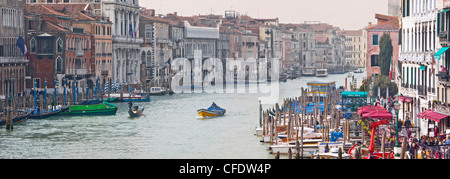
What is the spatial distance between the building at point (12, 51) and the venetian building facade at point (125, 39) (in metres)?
10.5

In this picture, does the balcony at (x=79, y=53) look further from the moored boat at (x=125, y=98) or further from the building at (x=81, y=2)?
the building at (x=81, y=2)

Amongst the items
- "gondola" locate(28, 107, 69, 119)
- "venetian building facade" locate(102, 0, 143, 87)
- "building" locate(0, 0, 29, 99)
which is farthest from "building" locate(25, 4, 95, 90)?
"gondola" locate(28, 107, 69, 119)

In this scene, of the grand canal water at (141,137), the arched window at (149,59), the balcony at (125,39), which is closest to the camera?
the grand canal water at (141,137)

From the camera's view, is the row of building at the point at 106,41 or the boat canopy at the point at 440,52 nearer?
the boat canopy at the point at 440,52

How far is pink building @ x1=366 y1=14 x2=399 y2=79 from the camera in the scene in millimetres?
34781

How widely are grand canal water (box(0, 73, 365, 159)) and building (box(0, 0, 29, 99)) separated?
13.2 ft

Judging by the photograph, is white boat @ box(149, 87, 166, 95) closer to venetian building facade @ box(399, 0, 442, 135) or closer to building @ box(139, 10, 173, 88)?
building @ box(139, 10, 173, 88)

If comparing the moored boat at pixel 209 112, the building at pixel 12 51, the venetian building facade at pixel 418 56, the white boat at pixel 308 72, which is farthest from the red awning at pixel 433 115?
the white boat at pixel 308 72

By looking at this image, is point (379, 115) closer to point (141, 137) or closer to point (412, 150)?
point (412, 150)

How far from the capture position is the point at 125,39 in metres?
45.3

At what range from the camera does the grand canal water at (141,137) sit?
17.9 metres

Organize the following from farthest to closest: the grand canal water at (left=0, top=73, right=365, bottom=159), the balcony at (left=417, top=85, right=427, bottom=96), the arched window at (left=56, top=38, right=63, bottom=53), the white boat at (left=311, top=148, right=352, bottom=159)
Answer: the arched window at (left=56, top=38, right=63, bottom=53) < the grand canal water at (left=0, top=73, right=365, bottom=159) < the balcony at (left=417, top=85, right=427, bottom=96) < the white boat at (left=311, top=148, right=352, bottom=159)
